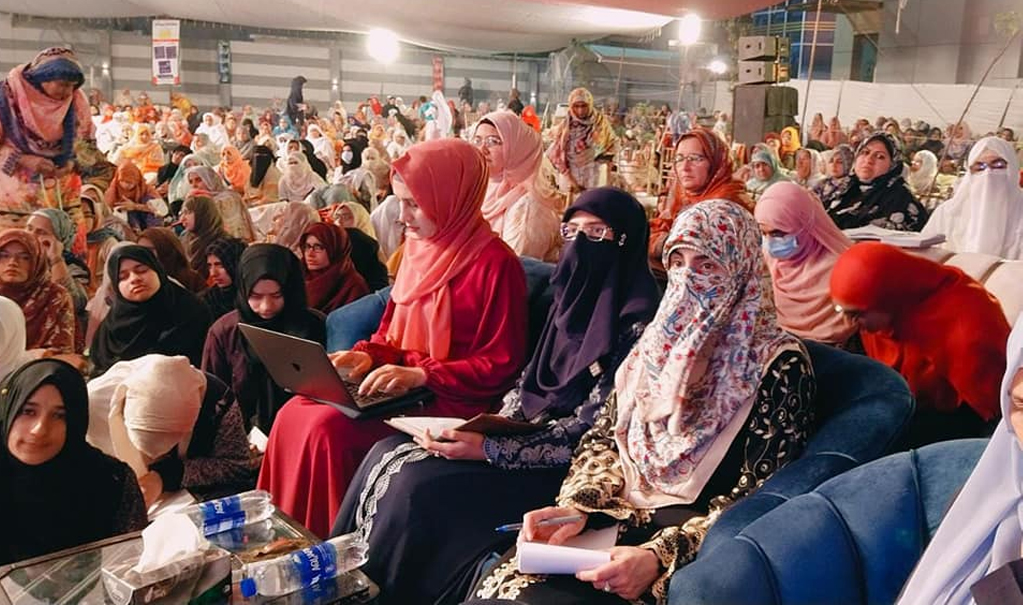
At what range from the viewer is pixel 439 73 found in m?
14.2

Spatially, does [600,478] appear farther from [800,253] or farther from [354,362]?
[800,253]

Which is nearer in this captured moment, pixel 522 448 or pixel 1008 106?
pixel 522 448

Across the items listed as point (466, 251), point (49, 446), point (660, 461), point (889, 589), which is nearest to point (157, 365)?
point (49, 446)

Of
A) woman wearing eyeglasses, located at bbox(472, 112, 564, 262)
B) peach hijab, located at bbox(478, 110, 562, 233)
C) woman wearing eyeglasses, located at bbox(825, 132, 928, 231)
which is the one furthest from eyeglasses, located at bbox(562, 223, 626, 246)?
woman wearing eyeglasses, located at bbox(825, 132, 928, 231)

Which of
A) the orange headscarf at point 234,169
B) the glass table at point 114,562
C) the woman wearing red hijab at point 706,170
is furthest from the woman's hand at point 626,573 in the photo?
the orange headscarf at point 234,169

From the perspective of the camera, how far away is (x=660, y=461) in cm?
189

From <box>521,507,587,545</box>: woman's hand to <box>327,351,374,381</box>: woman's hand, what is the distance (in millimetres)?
899

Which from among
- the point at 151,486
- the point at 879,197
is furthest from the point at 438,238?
the point at 879,197

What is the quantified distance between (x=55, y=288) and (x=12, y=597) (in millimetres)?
1508

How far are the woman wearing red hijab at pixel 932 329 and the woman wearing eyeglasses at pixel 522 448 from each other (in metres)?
0.61

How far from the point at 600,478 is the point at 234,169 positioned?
6173 mm

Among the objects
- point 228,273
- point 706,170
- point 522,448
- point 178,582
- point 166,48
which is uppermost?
point 166,48

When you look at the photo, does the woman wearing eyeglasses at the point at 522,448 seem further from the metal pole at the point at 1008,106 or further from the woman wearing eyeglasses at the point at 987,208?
the metal pole at the point at 1008,106

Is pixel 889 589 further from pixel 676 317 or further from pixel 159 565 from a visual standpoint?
pixel 159 565
